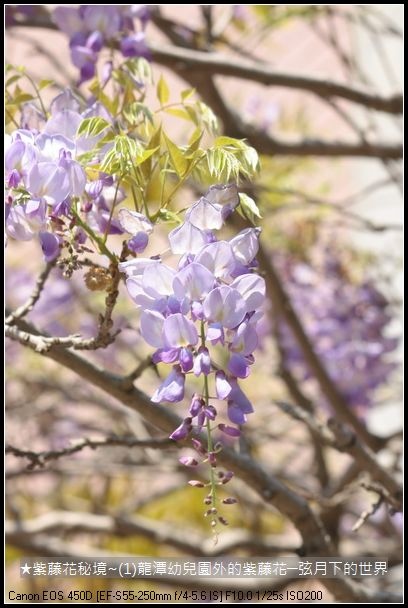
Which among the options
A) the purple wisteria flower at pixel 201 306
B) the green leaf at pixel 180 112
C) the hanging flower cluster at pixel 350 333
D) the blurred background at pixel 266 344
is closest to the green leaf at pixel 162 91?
the green leaf at pixel 180 112

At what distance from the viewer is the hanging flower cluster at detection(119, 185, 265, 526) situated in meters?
0.90

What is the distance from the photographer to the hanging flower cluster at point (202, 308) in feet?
2.97

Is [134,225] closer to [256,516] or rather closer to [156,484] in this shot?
[256,516]

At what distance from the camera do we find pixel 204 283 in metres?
0.91

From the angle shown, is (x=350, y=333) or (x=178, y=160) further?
(x=350, y=333)

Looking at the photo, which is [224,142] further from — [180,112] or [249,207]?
[180,112]

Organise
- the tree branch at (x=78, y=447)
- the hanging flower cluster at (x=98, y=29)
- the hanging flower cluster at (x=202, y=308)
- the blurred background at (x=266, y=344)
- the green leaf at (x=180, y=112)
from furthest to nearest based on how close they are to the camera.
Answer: the blurred background at (x=266, y=344), the hanging flower cluster at (x=98, y=29), the tree branch at (x=78, y=447), the green leaf at (x=180, y=112), the hanging flower cluster at (x=202, y=308)

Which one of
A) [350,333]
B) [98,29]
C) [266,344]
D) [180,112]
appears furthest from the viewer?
[266,344]

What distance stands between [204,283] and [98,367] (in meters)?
0.35

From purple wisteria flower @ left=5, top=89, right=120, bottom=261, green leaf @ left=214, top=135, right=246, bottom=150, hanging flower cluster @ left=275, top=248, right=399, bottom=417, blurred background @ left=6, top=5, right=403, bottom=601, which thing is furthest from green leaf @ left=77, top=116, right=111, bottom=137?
hanging flower cluster @ left=275, top=248, right=399, bottom=417

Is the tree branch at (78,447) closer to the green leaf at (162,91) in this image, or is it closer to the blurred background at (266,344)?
the blurred background at (266,344)

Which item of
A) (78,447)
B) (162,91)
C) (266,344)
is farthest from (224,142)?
(266,344)

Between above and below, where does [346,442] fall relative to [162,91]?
below

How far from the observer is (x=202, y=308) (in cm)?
90
